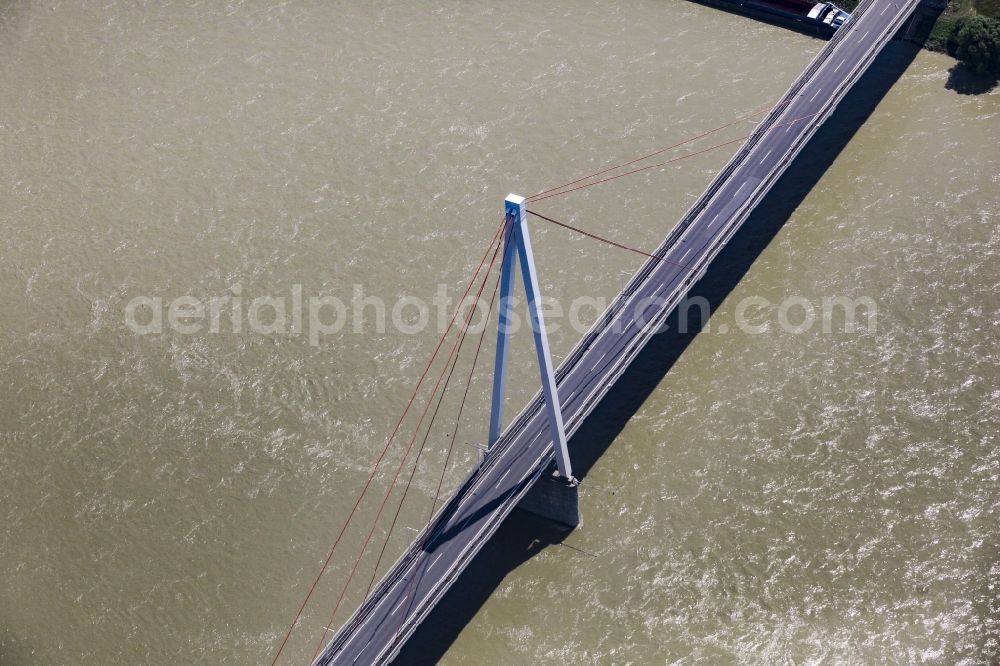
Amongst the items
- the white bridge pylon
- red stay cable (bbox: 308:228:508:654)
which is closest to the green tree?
red stay cable (bbox: 308:228:508:654)

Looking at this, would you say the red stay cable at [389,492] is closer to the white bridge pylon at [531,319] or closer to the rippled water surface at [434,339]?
the rippled water surface at [434,339]

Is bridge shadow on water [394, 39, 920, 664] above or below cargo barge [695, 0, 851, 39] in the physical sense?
below

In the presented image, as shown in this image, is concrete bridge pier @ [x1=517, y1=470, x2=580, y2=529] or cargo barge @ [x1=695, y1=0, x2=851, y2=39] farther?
cargo barge @ [x1=695, y1=0, x2=851, y2=39]

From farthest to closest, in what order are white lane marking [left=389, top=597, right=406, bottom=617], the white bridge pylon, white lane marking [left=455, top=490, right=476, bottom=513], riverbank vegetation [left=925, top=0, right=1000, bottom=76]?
riverbank vegetation [left=925, top=0, right=1000, bottom=76] < white lane marking [left=455, top=490, right=476, bottom=513] < white lane marking [left=389, top=597, right=406, bottom=617] < the white bridge pylon

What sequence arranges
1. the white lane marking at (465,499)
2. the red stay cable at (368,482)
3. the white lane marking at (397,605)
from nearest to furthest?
the white lane marking at (397,605), the red stay cable at (368,482), the white lane marking at (465,499)

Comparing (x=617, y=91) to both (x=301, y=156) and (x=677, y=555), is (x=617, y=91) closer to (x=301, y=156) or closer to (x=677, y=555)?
(x=301, y=156)

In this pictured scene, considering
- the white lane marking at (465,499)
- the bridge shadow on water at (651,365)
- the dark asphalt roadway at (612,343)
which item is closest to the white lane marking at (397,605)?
the dark asphalt roadway at (612,343)

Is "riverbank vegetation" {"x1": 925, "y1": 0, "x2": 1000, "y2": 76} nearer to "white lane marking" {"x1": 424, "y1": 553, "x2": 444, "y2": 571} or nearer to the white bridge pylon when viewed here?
the white bridge pylon

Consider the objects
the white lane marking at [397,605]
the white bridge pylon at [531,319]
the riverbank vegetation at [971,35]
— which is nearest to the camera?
the white bridge pylon at [531,319]
